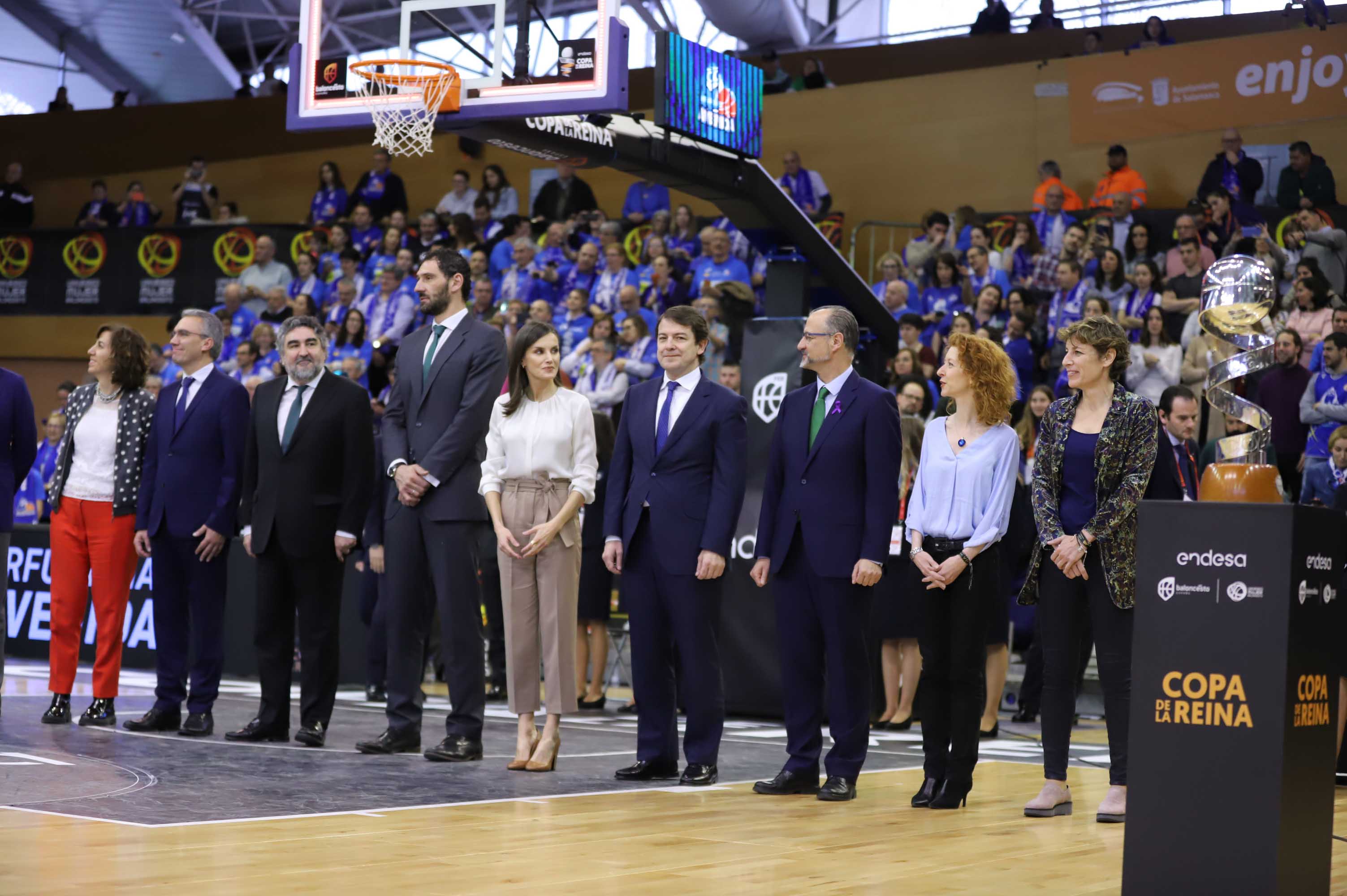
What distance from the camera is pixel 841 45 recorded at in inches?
842

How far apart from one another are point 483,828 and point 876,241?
12856mm

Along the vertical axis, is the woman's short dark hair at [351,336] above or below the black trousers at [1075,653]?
above

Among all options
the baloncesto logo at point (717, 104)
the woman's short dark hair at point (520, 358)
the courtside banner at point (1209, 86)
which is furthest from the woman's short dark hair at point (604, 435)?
the courtside banner at point (1209, 86)

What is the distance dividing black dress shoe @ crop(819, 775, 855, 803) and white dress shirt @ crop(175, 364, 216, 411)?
3684 mm

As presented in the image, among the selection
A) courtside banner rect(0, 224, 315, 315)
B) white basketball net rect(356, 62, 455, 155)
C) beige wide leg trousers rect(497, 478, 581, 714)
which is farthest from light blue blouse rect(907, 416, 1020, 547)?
courtside banner rect(0, 224, 315, 315)

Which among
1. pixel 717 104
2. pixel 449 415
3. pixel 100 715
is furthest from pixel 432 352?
pixel 717 104

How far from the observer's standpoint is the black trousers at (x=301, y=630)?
22.9ft

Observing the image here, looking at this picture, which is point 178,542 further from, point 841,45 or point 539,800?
Result: point 841,45

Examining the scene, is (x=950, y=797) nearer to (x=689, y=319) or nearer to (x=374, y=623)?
(x=689, y=319)

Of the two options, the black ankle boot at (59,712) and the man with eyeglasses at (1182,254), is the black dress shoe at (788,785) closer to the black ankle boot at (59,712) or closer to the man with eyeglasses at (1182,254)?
the black ankle boot at (59,712)

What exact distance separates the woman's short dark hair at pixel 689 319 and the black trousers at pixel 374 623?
3566mm

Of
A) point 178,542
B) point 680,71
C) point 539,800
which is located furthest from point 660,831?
point 680,71

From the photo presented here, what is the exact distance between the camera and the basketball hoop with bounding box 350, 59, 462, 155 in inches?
331

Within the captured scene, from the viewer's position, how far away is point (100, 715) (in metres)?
7.47
